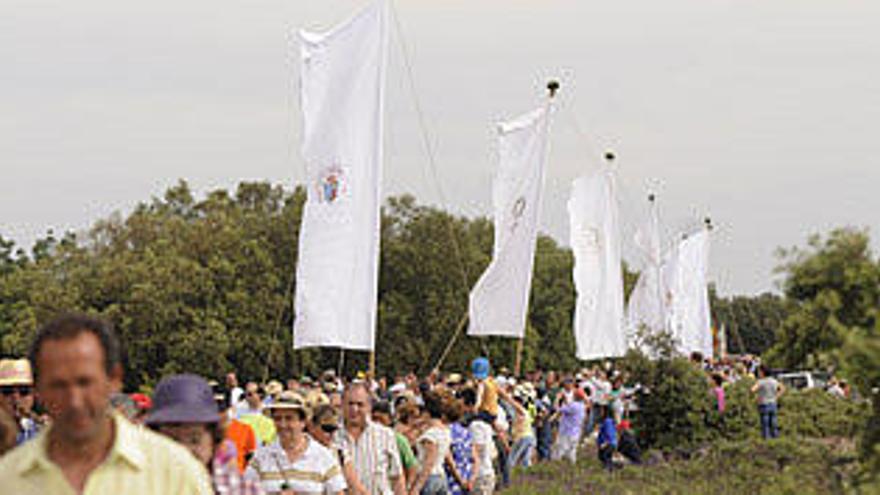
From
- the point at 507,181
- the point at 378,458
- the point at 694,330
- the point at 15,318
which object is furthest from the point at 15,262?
the point at 378,458

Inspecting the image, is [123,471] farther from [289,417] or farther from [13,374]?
[13,374]

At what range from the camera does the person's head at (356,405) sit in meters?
11.4

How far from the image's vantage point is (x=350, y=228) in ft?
60.2

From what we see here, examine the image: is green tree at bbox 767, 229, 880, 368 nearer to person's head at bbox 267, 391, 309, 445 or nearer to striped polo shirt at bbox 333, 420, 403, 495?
person's head at bbox 267, 391, 309, 445

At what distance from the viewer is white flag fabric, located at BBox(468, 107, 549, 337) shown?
24672 mm

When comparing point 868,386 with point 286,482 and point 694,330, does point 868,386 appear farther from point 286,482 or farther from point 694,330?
point 694,330

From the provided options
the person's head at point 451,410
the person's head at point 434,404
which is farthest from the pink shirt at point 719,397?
the person's head at point 434,404

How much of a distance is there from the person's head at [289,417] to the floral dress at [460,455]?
5664 mm

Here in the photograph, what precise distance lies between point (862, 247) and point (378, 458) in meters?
4.36

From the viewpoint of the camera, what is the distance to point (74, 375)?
14.7ft

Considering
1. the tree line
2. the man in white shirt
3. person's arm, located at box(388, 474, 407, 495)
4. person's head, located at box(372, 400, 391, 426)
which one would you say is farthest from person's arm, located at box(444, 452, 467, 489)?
the tree line

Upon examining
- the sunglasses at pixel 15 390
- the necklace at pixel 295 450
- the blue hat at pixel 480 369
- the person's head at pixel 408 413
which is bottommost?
the necklace at pixel 295 450

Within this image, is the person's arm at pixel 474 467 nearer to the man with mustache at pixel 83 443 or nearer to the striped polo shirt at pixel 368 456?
the striped polo shirt at pixel 368 456

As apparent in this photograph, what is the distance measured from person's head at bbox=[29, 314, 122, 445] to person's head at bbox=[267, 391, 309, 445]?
4.78 metres
